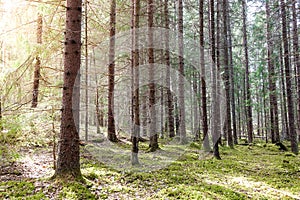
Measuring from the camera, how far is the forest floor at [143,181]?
4840 millimetres

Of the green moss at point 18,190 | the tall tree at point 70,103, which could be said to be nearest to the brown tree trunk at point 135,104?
the tall tree at point 70,103

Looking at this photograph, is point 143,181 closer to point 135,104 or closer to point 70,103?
point 135,104

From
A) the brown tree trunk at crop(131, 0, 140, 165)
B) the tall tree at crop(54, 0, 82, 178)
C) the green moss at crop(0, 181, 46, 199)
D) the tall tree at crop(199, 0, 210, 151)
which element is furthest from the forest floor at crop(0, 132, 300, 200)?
the tall tree at crop(199, 0, 210, 151)

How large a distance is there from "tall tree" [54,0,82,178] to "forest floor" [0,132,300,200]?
1.39 ft

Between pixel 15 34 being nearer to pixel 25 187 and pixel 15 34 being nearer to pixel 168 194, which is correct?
pixel 25 187

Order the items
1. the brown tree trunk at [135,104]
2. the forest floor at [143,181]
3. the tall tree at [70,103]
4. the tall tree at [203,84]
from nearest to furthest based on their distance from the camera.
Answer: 1. the forest floor at [143,181]
2. the tall tree at [70,103]
3. the brown tree trunk at [135,104]
4. the tall tree at [203,84]

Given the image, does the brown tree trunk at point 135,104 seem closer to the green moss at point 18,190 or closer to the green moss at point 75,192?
the green moss at point 75,192

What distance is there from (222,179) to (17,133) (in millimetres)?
5482

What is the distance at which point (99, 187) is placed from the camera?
5266mm

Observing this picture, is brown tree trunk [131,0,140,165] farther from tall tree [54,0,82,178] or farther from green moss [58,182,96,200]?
green moss [58,182,96,200]

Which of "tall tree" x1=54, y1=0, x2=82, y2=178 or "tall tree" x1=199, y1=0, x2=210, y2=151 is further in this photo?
"tall tree" x1=199, y1=0, x2=210, y2=151

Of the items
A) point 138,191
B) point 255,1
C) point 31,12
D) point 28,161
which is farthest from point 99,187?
point 255,1

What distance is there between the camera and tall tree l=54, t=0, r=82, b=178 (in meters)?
5.33

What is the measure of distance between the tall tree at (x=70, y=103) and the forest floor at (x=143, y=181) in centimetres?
42
